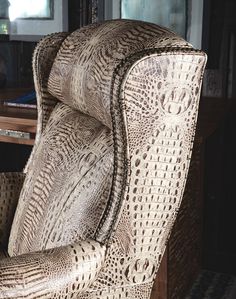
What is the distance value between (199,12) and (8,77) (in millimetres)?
828

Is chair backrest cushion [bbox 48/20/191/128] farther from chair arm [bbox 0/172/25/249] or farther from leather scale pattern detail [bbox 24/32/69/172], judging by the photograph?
chair arm [bbox 0/172/25/249]

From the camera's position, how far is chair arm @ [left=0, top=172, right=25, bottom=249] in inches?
50.8

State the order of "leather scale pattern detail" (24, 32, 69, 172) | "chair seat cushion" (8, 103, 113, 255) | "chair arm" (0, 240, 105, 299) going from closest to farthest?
"chair arm" (0, 240, 105, 299) < "chair seat cushion" (8, 103, 113, 255) < "leather scale pattern detail" (24, 32, 69, 172)

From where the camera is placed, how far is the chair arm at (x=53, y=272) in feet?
2.66

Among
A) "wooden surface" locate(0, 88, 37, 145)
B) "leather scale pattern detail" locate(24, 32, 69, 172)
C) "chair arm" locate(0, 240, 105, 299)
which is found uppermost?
"leather scale pattern detail" locate(24, 32, 69, 172)

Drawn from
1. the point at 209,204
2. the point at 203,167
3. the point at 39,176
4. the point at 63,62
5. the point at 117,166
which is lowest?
the point at 209,204

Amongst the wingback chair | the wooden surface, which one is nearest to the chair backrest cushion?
the wingback chair

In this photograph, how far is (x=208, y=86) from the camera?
1.79 m

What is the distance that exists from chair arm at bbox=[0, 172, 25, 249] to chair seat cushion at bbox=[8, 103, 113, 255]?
8 centimetres

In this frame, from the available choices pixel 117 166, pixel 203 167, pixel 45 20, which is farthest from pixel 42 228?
pixel 45 20

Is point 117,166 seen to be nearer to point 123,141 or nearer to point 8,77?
point 123,141

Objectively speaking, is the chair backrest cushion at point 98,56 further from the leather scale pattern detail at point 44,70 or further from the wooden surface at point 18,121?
the wooden surface at point 18,121

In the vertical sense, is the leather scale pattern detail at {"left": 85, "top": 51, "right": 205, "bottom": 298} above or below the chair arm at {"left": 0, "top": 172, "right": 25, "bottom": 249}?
above

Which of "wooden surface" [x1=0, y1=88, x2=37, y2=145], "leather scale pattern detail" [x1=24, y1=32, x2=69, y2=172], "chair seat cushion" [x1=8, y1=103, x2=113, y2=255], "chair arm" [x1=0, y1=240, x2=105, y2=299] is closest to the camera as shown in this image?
"chair arm" [x1=0, y1=240, x2=105, y2=299]
